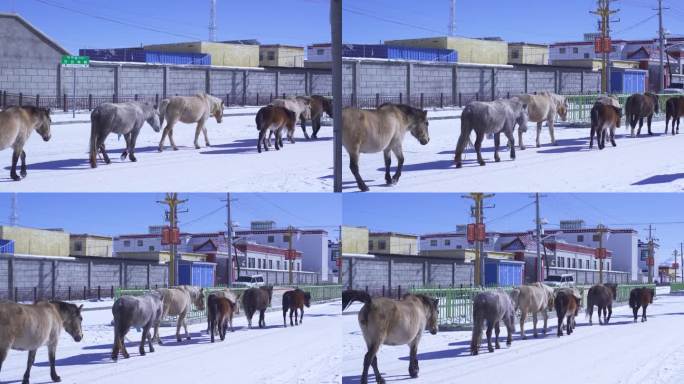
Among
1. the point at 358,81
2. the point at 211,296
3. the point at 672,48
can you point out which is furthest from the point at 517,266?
the point at 672,48

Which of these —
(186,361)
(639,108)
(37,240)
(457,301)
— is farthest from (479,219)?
(639,108)

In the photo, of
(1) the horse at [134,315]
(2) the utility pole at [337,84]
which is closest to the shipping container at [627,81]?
(1) the horse at [134,315]

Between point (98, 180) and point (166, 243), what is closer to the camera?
point (166, 243)

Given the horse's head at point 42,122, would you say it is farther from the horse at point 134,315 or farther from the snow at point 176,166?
the horse at point 134,315

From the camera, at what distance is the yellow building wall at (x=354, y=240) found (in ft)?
26.7

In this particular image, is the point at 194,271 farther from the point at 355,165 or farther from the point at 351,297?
the point at 351,297

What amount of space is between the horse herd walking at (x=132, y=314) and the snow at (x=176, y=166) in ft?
5.22

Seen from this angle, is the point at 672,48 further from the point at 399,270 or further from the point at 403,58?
the point at 399,270

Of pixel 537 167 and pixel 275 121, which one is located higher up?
pixel 275 121

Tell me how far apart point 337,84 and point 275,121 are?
28.8 feet

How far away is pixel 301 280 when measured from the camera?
45.9 feet

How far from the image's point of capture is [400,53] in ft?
46.6

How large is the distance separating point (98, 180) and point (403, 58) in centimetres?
449

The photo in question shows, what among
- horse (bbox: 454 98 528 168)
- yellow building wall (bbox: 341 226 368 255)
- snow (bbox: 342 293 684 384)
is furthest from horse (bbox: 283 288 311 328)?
yellow building wall (bbox: 341 226 368 255)
